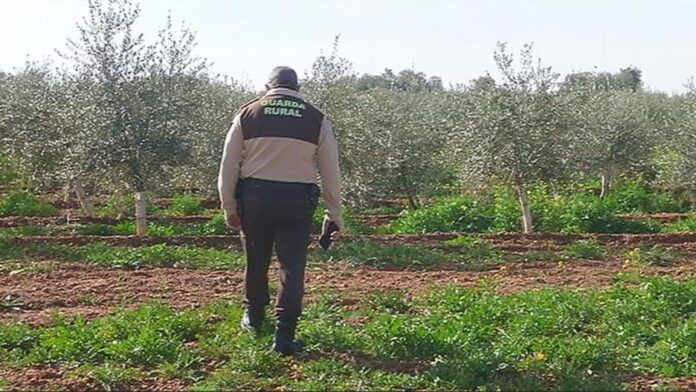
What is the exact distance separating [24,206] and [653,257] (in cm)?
1252

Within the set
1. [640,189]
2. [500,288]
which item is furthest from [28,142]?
[640,189]

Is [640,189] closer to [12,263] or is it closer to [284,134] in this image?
[12,263]

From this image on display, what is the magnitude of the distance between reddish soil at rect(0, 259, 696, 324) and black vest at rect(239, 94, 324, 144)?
7.72 feet

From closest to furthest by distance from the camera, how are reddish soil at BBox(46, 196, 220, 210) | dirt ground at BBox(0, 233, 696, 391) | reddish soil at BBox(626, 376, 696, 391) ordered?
reddish soil at BBox(626, 376, 696, 391), dirt ground at BBox(0, 233, 696, 391), reddish soil at BBox(46, 196, 220, 210)

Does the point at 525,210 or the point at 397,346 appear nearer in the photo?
the point at 397,346

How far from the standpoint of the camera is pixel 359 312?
23.6 ft

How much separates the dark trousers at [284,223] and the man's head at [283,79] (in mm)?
707

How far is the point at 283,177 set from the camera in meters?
5.73

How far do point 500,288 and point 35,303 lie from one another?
4.49m

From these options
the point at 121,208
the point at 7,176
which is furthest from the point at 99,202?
the point at 7,176

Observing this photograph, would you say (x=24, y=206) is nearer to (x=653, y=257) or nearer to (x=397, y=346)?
(x=653, y=257)

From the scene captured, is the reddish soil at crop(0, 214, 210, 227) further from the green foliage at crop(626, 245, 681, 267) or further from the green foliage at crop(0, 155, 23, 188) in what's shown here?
the green foliage at crop(626, 245, 681, 267)

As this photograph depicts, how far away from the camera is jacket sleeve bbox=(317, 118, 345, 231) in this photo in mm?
5879

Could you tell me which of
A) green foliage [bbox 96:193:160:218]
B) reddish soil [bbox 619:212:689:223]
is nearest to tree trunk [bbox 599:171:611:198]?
reddish soil [bbox 619:212:689:223]
